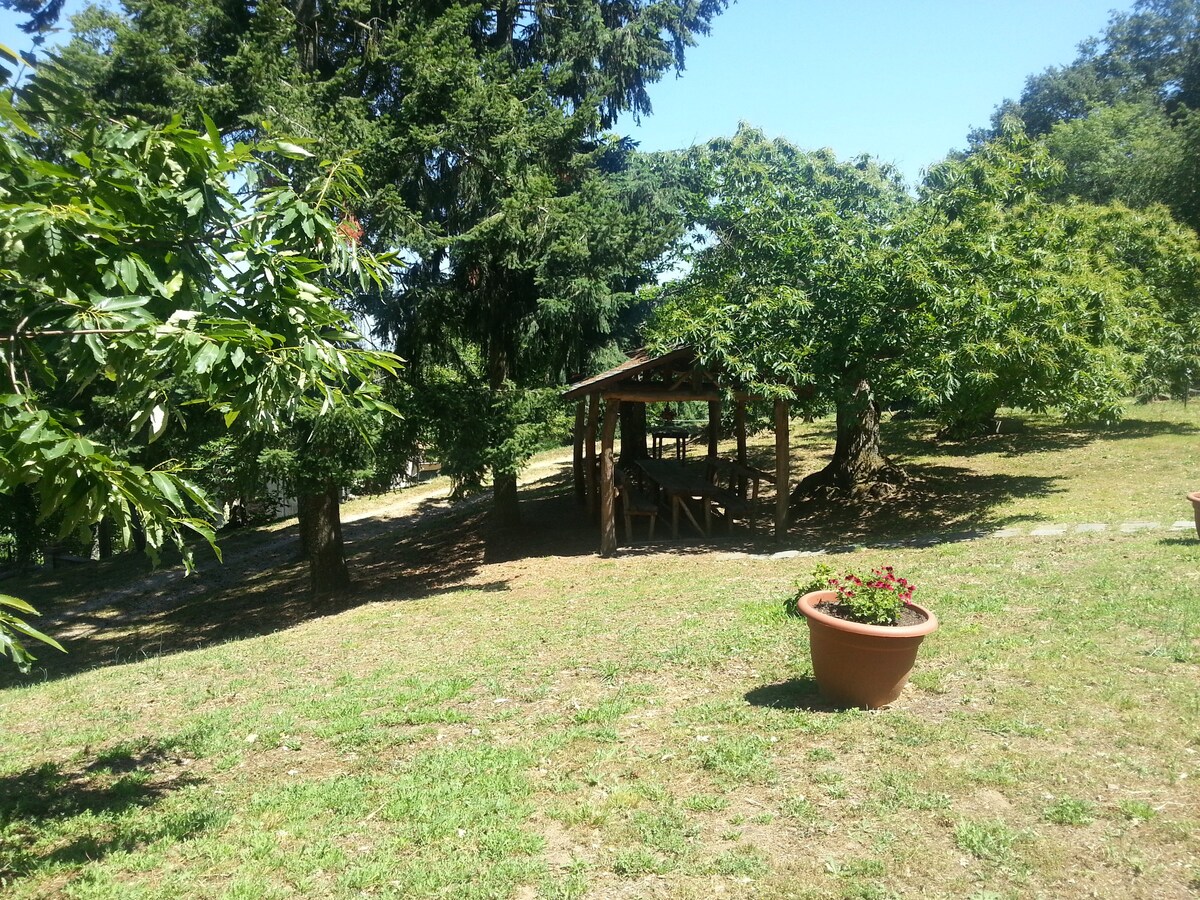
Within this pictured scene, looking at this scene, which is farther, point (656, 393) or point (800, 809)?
point (656, 393)

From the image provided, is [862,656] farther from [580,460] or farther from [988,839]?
[580,460]

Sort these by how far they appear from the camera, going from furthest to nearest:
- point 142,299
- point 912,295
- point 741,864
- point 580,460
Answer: point 580,460
point 912,295
point 741,864
point 142,299

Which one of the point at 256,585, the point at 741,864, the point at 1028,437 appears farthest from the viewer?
the point at 1028,437

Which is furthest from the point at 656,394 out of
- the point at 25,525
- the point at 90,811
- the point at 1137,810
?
the point at 25,525

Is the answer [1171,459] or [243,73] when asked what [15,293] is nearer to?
[243,73]

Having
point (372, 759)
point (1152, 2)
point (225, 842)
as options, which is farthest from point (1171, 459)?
point (1152, 2)

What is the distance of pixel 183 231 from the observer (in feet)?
13.0

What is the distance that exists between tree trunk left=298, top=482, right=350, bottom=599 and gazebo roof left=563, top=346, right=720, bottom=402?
4121mm

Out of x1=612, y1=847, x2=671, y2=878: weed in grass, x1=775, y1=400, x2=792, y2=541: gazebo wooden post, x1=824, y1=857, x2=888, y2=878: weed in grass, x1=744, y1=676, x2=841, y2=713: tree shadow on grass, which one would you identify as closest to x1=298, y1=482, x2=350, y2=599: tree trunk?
x1=775, y1=400, x2=792, y2=541: gazebo wooden post

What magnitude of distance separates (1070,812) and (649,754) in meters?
2.16

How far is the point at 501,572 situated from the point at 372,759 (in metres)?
8.01

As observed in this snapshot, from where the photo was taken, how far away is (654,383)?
44.2 feet

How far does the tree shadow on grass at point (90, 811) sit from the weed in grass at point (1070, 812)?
418cm

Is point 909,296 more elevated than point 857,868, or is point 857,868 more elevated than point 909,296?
point 909,296
